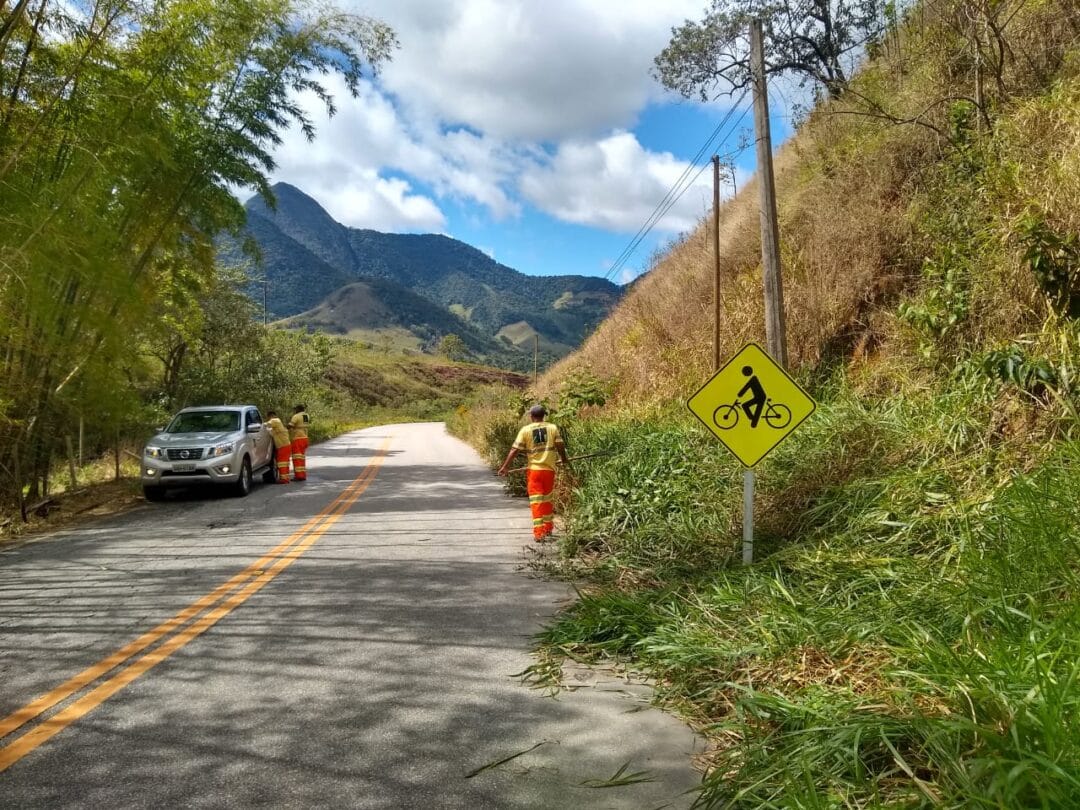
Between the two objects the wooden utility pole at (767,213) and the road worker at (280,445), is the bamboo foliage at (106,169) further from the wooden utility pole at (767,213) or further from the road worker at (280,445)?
the wooden utility pole at (767,213)

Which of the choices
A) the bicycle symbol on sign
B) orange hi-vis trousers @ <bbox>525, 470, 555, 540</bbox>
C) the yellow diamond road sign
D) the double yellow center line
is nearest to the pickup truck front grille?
the double yellow center line

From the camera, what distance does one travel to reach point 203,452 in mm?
13336

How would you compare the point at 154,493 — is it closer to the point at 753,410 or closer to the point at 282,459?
the point at 282,459

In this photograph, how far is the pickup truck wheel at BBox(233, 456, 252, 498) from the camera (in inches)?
554

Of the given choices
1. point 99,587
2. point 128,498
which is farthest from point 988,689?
point 128,498

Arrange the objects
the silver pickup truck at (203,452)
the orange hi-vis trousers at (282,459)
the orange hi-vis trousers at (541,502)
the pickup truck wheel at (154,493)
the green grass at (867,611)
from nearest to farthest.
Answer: the green grass at (867,611) → the orange hi-vis trousers at (541,502) → the silver pickup truck at (203,452) → the pickup truck wheel at (154,493) → the orange hi-vis trousers at (282,459)

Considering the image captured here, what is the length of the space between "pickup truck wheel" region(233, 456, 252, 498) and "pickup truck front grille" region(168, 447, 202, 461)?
3.08 ft

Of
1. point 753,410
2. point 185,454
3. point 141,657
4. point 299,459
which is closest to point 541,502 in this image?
point 753,410

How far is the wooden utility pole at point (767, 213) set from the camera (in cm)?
986

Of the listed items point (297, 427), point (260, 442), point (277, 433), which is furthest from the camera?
point (297, 427)

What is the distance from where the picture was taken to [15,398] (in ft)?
35.7

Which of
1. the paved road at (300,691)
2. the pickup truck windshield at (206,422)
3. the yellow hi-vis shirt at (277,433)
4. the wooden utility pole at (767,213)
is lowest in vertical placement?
the paved road at (300,691)

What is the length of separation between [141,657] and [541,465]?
5.33 meters

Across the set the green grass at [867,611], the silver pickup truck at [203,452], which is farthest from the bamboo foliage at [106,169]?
the green grass at [867,611]
